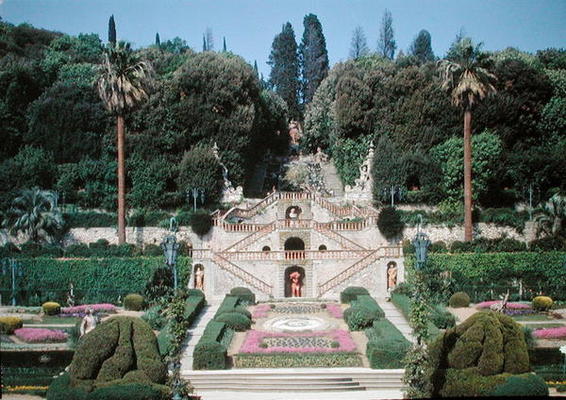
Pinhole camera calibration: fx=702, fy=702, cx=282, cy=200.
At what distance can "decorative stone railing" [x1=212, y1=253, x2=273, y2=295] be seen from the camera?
41188mm

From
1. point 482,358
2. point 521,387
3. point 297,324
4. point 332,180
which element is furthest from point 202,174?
point 521,387

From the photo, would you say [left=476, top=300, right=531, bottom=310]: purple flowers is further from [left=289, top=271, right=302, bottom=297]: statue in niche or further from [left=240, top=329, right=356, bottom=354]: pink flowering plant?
[left=289, top=271, right=302, bottom=297]: statue in niche

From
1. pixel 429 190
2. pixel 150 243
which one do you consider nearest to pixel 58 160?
pixel 150 243

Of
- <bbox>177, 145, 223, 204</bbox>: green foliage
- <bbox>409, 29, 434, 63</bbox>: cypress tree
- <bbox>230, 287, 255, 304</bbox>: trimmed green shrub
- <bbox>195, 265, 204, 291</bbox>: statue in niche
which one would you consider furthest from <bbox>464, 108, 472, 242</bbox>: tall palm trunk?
<bbox>409, 29, 434, 63</bbox>: cypress tree

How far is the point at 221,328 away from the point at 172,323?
9.72 meters

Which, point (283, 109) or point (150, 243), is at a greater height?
point (283, 109)

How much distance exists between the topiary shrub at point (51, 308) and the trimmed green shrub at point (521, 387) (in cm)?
2386

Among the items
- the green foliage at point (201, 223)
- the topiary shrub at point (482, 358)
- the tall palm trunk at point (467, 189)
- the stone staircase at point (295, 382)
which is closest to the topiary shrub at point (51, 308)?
the green foliage at point (201, 223)

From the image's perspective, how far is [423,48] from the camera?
230 ft

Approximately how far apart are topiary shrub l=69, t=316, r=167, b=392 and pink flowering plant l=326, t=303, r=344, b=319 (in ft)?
54.0

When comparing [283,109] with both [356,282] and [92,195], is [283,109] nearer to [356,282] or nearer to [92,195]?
[92,195]

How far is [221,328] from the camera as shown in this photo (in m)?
30.4

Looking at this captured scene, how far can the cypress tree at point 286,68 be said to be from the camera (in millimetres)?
84875

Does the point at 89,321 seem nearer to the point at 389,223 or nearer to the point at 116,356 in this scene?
the point at 116,356
